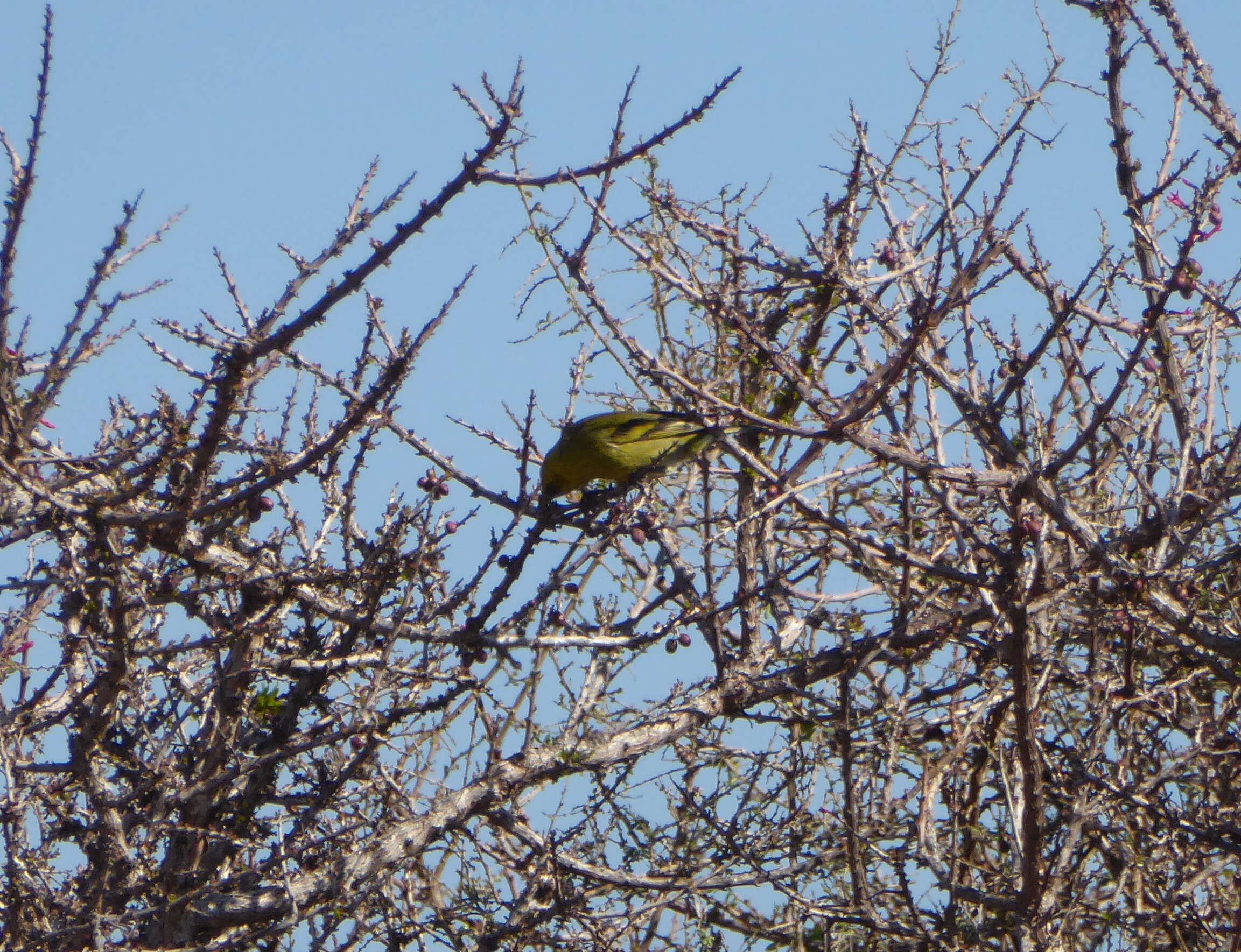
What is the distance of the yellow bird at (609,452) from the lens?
612 cm

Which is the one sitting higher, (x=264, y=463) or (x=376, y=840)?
(x=264, y=463)

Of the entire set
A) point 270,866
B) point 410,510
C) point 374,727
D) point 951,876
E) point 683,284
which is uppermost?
point 683,284

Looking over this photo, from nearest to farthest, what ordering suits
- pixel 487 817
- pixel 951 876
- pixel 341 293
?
pixel 341 293, pixel 951 876, pixel 487 817

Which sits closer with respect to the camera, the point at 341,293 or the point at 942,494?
the point at 341,293

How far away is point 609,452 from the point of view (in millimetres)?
6211

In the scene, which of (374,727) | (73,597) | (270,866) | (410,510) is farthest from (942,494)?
(73,597)

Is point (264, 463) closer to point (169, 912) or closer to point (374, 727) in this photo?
point (374, 727)

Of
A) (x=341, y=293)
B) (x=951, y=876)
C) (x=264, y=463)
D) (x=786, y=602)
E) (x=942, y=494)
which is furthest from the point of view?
(x=786, y=602)

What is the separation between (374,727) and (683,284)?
6.02 feet

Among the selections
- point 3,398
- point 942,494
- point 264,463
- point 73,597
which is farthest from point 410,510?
point 942,494

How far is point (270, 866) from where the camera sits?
4.14 m

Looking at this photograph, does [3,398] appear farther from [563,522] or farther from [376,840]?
[563,522]

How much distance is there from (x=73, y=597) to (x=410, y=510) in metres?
1.11

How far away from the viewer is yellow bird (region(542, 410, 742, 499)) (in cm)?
612
